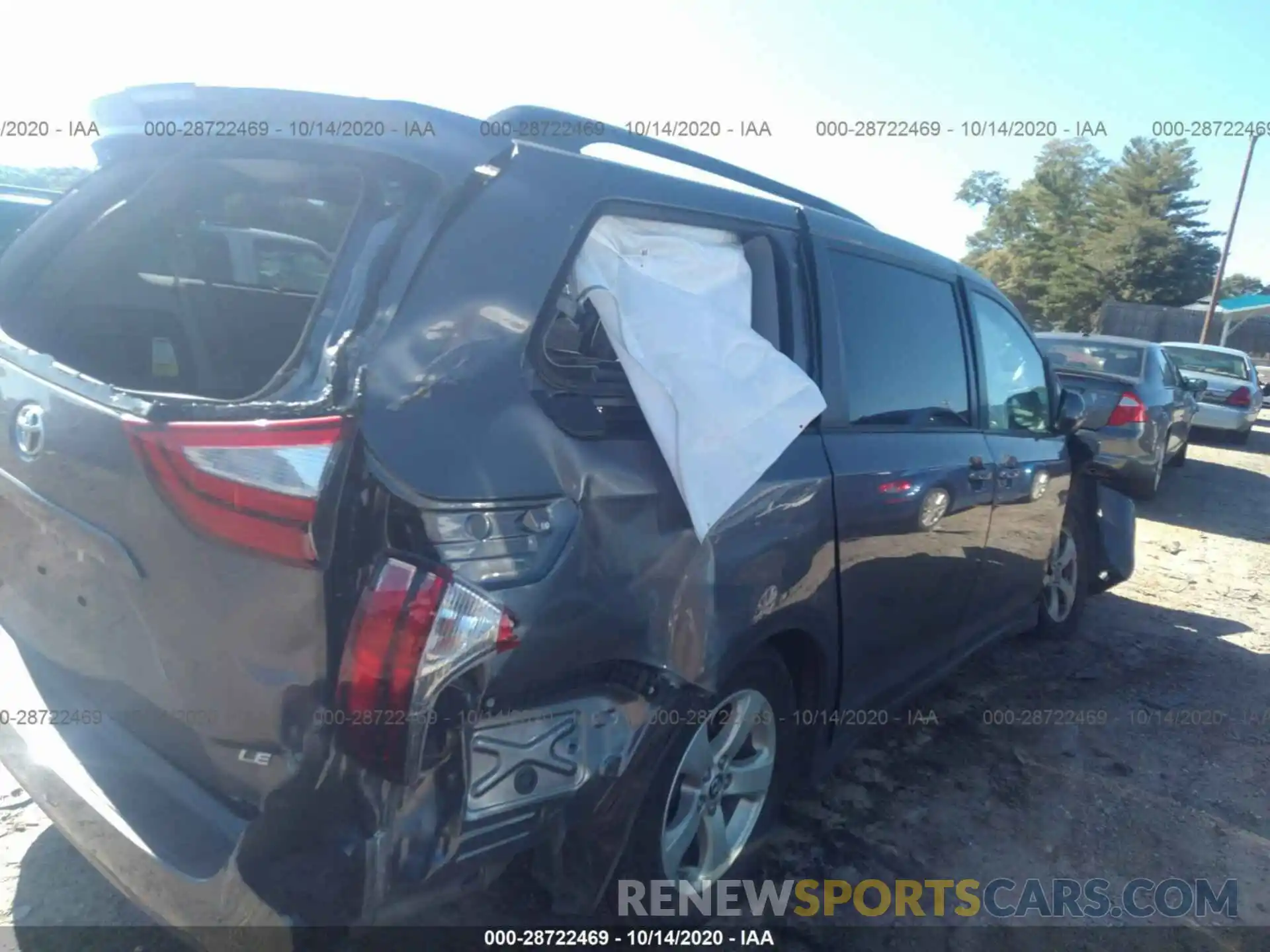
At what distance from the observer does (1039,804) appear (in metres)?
3.64

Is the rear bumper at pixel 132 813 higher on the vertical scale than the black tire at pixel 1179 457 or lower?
higher

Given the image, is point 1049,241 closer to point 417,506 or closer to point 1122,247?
point 1122,247

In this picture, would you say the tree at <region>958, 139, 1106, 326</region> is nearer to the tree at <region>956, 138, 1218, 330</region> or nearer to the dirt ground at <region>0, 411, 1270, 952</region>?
the tree at <region>956, 138, 1218, 330</region>

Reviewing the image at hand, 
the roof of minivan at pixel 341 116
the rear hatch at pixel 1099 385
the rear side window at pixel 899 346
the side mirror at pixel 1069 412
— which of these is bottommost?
the rear hatch at pixel 1099 385

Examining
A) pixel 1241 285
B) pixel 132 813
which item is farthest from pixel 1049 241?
pixel 132 813

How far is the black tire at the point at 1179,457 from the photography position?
38.3 feet

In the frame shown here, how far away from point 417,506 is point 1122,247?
55202 mm

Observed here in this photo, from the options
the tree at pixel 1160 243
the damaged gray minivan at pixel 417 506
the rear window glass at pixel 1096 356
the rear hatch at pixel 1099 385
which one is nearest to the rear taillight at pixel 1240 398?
the rear window glass at pixel 1096 356

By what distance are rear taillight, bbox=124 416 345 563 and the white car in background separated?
15.0m

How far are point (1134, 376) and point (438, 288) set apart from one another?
882 centimetres

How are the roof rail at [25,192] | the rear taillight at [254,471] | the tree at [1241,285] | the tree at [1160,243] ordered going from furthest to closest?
the tree at [1241,285]
the tree at [1160,243]
the roof rail at [25,192]
the rear taillight at [254,471]

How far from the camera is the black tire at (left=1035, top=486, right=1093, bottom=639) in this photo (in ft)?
17.6

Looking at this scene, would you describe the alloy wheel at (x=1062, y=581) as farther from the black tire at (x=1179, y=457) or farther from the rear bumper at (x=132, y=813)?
the black tire at (x=1179, y=457)

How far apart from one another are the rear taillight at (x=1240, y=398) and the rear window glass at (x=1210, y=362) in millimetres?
403
